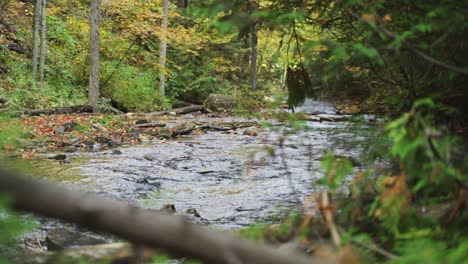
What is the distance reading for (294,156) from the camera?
1120cm

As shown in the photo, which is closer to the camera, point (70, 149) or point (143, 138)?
point (70, 149)

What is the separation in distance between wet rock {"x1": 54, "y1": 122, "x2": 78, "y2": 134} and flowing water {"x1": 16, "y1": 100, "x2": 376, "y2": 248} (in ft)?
7.66

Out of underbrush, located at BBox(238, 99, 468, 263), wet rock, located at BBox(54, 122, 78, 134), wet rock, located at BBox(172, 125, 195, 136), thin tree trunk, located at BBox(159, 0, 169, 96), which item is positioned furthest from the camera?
thin tree trunk, located at BBox(159, 0, 169, 96)

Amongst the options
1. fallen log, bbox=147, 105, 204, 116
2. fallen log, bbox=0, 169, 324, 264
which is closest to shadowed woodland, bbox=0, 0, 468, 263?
fallen log, bbox=0, 169, 324, 264

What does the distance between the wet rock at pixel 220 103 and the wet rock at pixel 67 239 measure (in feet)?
61.4

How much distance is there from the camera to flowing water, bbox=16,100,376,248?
693cm

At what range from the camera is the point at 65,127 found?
1316 centimetres

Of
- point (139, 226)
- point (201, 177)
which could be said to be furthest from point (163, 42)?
point (139, 226)

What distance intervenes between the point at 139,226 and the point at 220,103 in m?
22.1

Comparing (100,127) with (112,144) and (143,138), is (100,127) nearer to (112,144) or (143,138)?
(143,138)

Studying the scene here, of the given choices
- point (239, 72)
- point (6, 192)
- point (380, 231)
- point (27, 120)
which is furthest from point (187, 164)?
point (239, 72)

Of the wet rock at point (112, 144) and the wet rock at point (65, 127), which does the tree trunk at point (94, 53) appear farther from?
the wet rock at point (112, 144)

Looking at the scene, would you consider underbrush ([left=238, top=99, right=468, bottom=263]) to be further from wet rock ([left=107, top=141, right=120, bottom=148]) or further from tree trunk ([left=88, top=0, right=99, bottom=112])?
tree trunk ([left=88, top=0, right=99, bottom=112])

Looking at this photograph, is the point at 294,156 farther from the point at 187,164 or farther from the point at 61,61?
the point at 61,61
